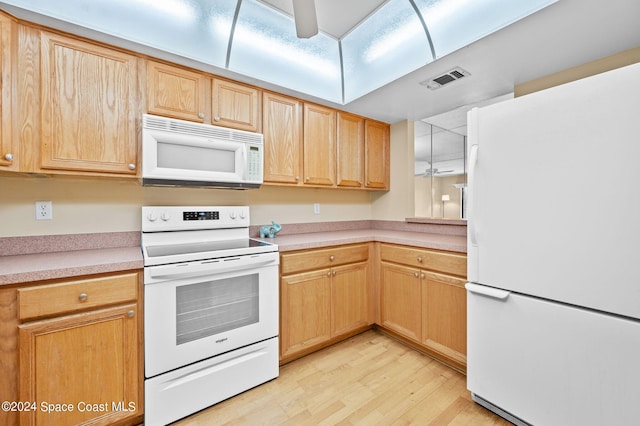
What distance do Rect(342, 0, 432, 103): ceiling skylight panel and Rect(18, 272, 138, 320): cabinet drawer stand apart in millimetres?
2111

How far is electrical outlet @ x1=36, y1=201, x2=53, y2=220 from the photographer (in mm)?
1659

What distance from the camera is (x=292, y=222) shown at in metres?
2.69

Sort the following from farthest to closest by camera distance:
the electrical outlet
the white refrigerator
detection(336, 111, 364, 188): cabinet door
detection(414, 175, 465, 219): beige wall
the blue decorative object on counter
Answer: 1. detection(414, 175, 465, 219): beige wall
2. detection(336, 111, 364, 188): cabinet door
3. the blue decorative object on counter
4. the electrical outlet
5. the white refrigerator

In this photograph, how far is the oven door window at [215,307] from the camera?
1571 mm

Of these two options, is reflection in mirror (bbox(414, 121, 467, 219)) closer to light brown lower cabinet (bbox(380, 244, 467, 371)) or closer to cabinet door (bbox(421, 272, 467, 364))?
light brown lower cabinet (bbox(380, 244, 467, 371))

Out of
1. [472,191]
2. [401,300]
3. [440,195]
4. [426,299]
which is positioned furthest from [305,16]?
[440,195]

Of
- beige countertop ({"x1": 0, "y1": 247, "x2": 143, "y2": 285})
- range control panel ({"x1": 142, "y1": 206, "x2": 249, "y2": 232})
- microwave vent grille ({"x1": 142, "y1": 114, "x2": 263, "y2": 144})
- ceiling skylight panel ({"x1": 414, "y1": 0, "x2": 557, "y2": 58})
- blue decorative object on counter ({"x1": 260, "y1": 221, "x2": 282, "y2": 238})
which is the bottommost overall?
beige countertop ({"x1": 0, "y1": 247, "x2": 143, "y2": 285})

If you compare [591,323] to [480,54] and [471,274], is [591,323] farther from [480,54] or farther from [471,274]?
[480,54]

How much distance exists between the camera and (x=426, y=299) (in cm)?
210

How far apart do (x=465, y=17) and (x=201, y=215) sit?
215cm

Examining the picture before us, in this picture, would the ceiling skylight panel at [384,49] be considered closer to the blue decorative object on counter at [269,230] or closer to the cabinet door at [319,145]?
the cabinet door at [319,145]

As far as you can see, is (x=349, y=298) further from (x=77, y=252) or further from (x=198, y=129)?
(x=77, y=252)

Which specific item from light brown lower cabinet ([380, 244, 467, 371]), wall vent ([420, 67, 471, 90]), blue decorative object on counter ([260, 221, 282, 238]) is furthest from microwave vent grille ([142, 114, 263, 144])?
light brown lower cabinet ([380, 244, 467, 371])

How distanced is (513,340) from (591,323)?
0.36m
